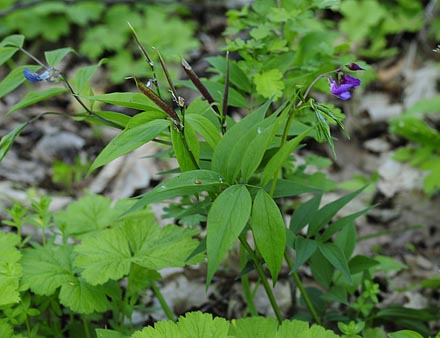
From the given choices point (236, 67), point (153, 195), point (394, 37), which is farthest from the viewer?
point (394, 37)

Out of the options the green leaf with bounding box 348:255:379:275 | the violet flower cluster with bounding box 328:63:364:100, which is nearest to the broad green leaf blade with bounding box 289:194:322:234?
the green leaf with bounding box 348:255:379:275

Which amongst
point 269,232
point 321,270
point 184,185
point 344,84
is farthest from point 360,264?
point 184,185

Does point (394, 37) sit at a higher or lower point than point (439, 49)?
lower

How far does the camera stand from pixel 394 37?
4.31 metres

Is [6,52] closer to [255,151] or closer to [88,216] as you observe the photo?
[88,216]

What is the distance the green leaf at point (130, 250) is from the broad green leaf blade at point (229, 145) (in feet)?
1.10

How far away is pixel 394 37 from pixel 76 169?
8.87ft

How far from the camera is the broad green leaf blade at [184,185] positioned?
50.9 inches

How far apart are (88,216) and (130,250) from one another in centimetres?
41

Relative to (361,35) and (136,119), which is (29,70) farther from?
(361,35)

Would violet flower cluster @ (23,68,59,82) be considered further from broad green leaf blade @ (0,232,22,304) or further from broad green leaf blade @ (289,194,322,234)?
broad green leaf blade @ (289,194,322,234)

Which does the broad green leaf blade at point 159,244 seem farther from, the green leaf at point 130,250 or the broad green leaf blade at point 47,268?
the broad green leaf blade at point 47,268

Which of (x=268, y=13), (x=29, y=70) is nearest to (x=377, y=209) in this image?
(x=268, y=13)

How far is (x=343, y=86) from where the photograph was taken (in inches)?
54.4
